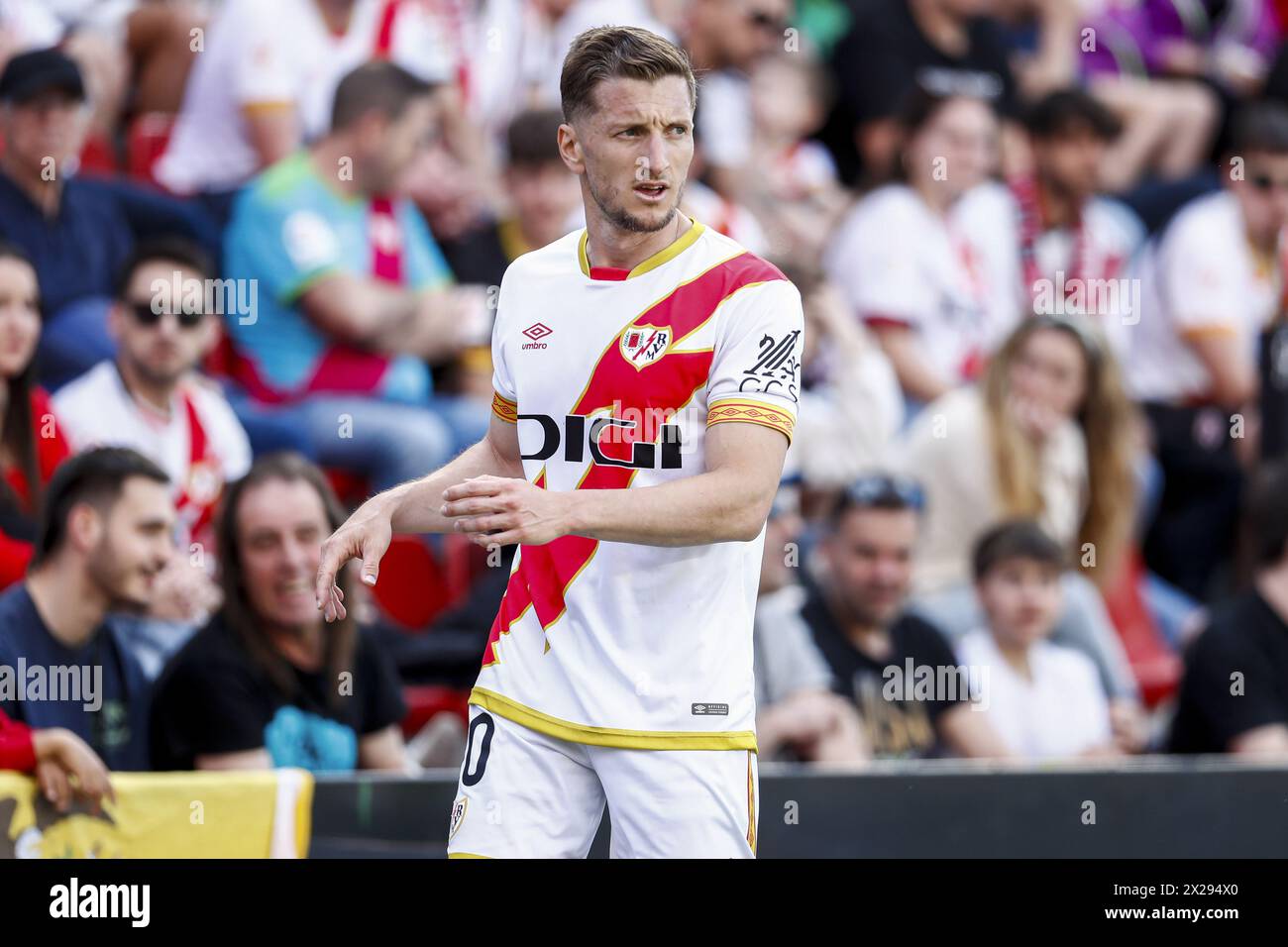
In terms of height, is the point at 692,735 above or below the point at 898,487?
below

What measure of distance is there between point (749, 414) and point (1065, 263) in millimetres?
6093

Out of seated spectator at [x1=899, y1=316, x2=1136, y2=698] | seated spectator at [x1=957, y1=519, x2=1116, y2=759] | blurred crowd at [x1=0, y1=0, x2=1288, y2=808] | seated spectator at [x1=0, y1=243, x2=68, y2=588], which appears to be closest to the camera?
blurred crowd at [x1=0, y1=0, x2=1288, y2=808]

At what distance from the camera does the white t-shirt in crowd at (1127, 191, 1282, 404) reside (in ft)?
32.3

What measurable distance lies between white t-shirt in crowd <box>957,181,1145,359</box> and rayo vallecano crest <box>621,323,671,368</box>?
18.7 feet

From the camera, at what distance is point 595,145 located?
161 inches

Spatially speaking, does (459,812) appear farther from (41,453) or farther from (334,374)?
(334,374)

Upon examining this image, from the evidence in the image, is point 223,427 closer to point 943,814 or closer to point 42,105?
point 42,105

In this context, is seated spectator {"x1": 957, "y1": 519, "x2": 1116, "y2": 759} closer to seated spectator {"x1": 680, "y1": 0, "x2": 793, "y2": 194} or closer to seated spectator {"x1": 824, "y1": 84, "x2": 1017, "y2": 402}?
seated spectator {"x1": 824, "y1": 84, "x2": 1017, "y2": 402}

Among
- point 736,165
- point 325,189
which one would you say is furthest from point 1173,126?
point 325,189

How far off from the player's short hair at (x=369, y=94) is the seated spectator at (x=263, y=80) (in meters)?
0.33

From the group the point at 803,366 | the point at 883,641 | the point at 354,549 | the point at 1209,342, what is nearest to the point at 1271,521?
the point at 883,641

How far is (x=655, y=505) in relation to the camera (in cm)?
383

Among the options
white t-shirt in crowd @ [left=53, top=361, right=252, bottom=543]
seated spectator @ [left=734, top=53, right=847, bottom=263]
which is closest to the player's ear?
white t-shirt in crowd @ [left=53, top=361, right=252, bottom=543]
